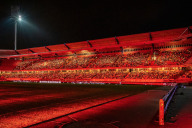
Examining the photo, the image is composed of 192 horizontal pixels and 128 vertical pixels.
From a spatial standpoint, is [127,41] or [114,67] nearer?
[114,67]

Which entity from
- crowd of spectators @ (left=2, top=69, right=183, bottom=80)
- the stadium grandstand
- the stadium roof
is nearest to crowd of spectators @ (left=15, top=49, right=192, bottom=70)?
the stadium grandstand

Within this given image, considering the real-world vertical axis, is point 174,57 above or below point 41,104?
above

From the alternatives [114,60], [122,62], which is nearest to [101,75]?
[114,60]

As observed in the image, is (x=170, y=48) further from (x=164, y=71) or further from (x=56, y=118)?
(x=56, y=118)

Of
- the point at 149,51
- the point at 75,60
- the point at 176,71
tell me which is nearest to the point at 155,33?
the point at 149,51

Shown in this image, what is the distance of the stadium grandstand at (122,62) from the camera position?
116ft

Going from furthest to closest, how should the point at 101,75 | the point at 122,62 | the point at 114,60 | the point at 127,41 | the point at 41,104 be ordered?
the point at 127,41 → the point at 114,60 → the point at 122,62 → the point at 101,75 → the point at 41,104

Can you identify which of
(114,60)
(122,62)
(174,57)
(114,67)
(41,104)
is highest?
(114,60)

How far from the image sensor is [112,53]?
50.1 meters

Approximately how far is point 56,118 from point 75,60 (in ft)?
155

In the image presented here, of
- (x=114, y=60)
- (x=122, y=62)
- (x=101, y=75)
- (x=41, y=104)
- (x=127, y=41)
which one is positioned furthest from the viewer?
(x=127, y=41)

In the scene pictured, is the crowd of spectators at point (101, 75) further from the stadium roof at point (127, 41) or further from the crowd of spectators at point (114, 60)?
the stadium roof at point (127, 41)

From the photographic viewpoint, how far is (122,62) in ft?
142

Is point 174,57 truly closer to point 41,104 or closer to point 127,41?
point 127,41
